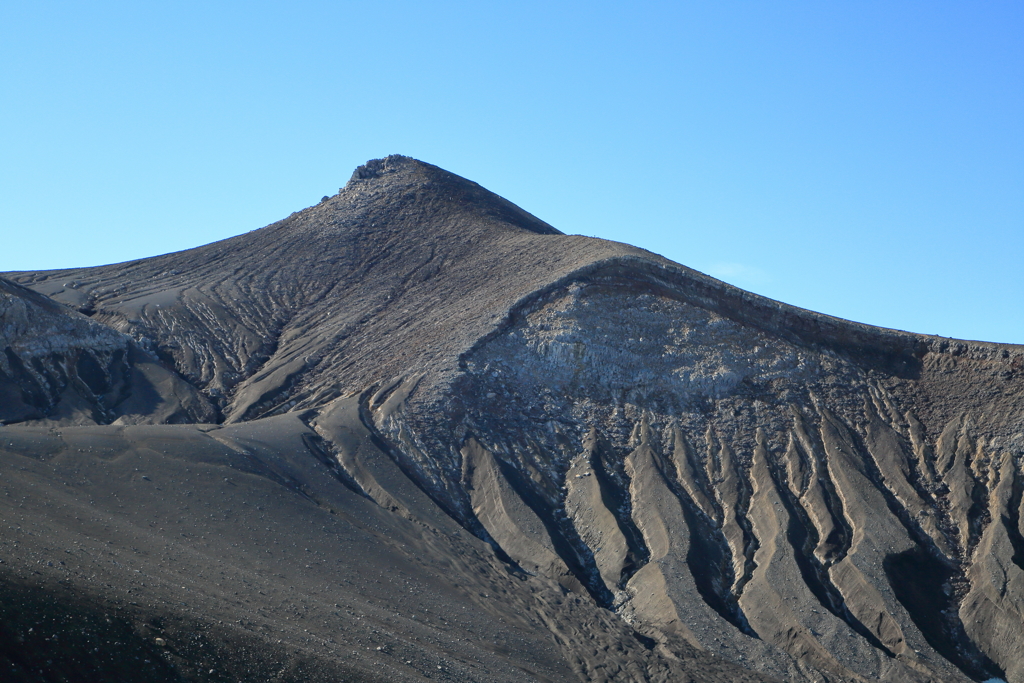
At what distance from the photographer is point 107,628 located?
45.2 ft

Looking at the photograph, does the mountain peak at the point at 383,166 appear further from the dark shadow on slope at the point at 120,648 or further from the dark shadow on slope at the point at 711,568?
the dark shadow on slope at the point at 120,648

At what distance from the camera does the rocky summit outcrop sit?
17812 mm

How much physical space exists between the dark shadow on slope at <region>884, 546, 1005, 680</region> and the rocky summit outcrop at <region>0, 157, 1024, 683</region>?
82 millimetres

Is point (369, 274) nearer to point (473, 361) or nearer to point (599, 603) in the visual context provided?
point (473, 361)

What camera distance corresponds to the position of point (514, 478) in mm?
25891

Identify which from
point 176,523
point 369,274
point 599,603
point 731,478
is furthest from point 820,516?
point 369,274

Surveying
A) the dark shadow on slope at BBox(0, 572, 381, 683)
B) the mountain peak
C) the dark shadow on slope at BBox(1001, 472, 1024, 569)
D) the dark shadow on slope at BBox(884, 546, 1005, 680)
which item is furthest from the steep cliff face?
the dark shadow on slope at BBox(1001, 472, 1024, 569)

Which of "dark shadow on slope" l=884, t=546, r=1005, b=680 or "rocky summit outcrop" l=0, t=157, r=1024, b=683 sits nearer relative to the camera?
"rocky summit outcrop" l=0, t=157, r=1024, b=683

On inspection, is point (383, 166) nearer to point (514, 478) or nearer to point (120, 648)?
point (514, 478)

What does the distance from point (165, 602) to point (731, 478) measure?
16.4 meters

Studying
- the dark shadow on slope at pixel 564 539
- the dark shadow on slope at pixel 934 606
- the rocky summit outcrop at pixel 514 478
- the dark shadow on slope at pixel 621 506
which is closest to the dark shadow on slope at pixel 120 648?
the rocky summit outcrop at pixel 514 478

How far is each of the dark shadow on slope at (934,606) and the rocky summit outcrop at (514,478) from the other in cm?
8

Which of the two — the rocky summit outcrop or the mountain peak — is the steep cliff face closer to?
the rocky summit outcrop

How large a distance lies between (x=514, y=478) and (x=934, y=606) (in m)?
11.3
